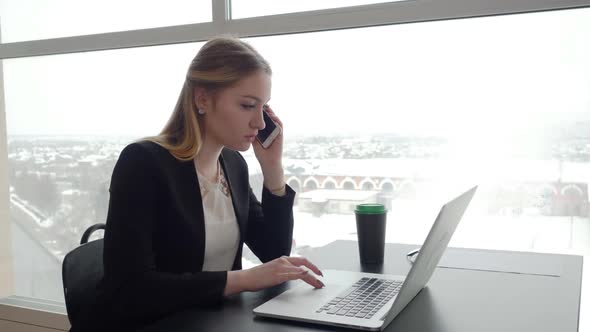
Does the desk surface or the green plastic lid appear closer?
the desk surface

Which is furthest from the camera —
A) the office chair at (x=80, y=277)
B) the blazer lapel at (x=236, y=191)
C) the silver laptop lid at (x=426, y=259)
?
the blazer lapel at (x=236, y=191)

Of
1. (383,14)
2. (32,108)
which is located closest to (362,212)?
(383,14)

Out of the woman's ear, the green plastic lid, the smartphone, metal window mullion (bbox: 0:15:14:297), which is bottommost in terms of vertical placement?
metal window mullion (bbox: 0:15:14:297)

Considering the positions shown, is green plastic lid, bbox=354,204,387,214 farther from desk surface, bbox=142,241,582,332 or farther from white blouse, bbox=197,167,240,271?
white blouse, bbox=197,167,240,271

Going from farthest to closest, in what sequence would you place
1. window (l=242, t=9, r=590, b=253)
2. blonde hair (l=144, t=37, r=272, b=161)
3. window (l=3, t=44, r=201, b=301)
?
1. window (l=3, t=44, r=201, b=301)
2. window (l=242, t=9, r=590, b=253)
3. blonde hair (l=144, t=37, r=272, b=161)

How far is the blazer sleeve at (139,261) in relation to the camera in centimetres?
110

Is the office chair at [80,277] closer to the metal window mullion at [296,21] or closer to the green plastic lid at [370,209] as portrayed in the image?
the green plastic lid at [370,209]

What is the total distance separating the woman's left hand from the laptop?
468 mm

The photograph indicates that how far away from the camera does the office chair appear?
1.30 meters

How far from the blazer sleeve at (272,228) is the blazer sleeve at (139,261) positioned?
390 mm

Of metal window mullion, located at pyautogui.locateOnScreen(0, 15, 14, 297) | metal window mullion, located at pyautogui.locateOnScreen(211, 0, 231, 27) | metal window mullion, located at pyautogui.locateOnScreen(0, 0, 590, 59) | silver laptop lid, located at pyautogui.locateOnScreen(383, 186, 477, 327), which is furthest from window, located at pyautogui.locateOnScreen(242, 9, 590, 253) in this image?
metal window mullion, located at pyautogui.locateOnScreen(0, 15, 14, 297)

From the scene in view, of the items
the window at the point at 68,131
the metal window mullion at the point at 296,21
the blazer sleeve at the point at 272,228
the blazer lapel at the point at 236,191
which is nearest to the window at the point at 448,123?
the metal window mullion at the point at 296,21

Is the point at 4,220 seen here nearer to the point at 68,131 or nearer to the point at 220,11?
the point at 68,131

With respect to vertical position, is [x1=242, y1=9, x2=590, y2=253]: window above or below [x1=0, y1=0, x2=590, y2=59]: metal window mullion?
below
